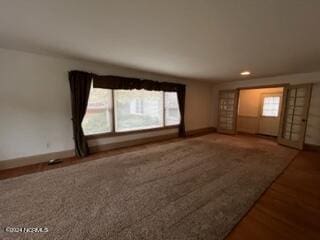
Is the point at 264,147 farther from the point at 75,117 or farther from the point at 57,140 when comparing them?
the point at 57,140

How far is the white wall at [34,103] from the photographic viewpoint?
119 inches

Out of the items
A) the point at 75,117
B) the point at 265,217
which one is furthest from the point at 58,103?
the point at 265,217

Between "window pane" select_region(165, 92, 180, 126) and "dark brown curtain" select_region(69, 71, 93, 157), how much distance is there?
9.17 ft

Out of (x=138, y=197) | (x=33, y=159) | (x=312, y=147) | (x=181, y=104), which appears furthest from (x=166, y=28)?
(x=312, y=147)

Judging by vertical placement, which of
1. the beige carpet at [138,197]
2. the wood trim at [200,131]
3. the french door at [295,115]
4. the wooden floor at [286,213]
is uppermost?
the french door at [295,115]

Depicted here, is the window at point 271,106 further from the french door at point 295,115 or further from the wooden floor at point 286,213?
the wooden floor at point 286,213

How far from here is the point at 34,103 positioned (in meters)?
3.29

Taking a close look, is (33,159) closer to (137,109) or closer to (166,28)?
(137,109)

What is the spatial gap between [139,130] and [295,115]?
4.91m

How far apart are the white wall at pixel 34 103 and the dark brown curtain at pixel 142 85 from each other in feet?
0.95

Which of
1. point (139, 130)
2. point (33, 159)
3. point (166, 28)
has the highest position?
point (166, 28)

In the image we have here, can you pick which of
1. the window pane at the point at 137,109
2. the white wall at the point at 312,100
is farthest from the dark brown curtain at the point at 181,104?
the white wall at the point at 312,100

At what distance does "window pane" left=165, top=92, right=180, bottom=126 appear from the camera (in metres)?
5.74

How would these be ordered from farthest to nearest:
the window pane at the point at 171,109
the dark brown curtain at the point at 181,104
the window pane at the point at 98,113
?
the dark brown curtain at the point at 181,104
the window pane at the point at 171,109
the window pane at the point at 98,113
